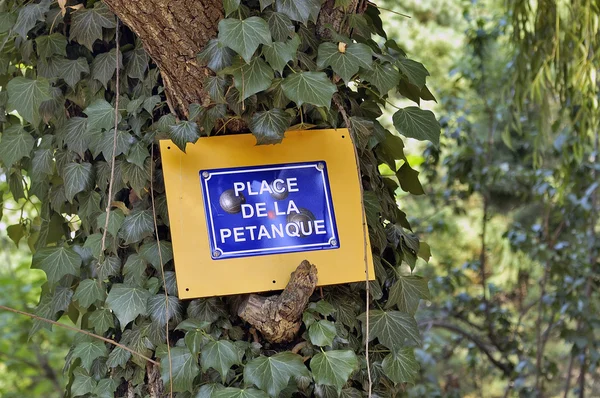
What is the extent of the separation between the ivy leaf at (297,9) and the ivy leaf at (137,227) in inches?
16.4

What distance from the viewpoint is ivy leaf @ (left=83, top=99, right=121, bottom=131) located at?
4.11 feet

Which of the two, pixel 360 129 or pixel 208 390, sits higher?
pixel 360 129

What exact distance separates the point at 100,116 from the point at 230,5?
0.35 m

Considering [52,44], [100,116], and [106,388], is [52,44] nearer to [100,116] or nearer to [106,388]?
[100,116]

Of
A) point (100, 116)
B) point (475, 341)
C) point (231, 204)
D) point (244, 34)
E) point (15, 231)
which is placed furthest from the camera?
point (475, 341)

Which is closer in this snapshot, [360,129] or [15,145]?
[360,129]

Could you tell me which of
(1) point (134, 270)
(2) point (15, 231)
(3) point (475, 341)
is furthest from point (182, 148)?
(3) point (475, 341)

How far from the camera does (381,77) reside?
3.82 ft

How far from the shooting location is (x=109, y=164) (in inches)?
49.6

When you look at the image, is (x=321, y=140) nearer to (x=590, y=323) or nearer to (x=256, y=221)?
(x=256, y=221)

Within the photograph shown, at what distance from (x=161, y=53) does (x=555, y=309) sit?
2.49m

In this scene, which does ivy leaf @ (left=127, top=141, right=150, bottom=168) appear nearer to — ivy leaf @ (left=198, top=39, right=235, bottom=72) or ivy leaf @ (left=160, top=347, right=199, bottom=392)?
ivy leaf @ (left=198, top=39, right=235, bottom=72)

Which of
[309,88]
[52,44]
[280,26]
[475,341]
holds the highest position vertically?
[52,44]

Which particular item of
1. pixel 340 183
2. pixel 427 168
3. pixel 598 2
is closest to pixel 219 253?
pixel 340 183
